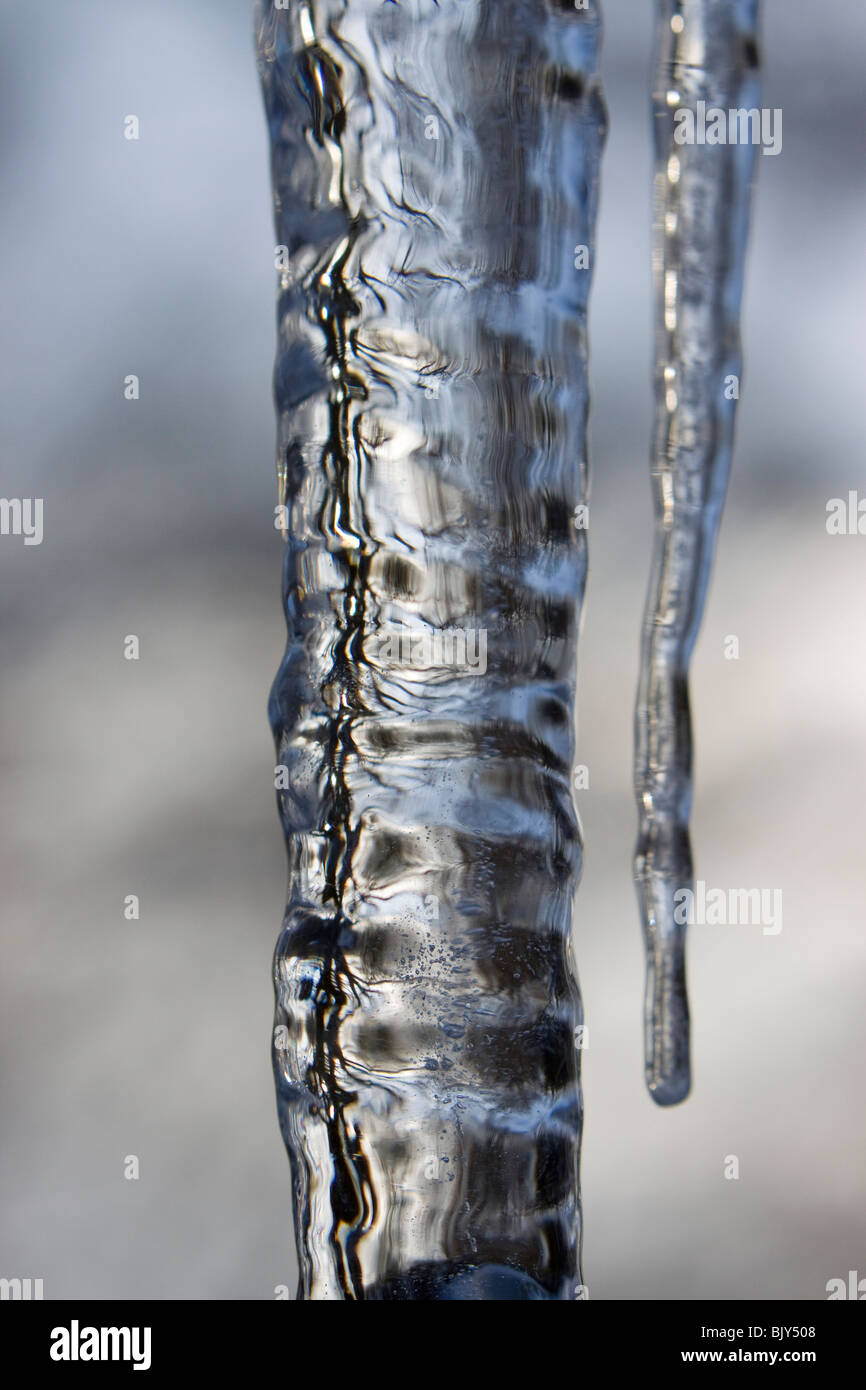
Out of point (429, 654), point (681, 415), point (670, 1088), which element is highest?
point (681, 415)

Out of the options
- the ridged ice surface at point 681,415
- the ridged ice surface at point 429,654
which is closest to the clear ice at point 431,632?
the ridged ice surface at point 429,654

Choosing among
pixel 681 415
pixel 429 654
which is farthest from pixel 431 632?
pixel 681 415

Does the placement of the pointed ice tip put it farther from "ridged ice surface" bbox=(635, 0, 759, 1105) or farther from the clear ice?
the clear ice

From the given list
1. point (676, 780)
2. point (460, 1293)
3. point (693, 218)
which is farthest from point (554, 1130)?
point (693, 218)

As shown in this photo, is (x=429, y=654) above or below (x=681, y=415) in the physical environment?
below

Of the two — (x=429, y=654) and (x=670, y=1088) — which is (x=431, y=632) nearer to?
(x=429, y=654)
